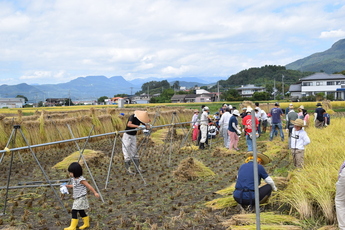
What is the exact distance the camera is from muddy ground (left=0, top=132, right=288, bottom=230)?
17.1 feet

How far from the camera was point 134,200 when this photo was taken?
6.47m

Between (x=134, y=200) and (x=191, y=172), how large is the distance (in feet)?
6.32

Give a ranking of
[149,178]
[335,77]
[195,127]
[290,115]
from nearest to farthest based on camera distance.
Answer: [149,178], [290,115], [195,127], [335,77]

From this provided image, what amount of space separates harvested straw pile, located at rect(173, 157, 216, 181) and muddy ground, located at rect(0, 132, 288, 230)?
6.2 inches

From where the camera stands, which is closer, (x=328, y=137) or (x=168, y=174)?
(x=168, y=174)

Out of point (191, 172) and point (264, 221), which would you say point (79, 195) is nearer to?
point (264, 221)

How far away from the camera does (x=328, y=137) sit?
10227 millimetres

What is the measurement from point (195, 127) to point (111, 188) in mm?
7782

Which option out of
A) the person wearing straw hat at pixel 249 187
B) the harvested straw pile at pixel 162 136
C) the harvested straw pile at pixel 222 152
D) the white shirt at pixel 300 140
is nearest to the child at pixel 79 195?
the person wearing straw hat at pixel 249 187

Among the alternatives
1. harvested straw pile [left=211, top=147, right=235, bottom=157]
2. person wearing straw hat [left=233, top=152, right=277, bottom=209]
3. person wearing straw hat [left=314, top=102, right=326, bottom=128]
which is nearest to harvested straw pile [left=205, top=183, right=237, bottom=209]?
person wearing straw hat [left=233, top=152, right=277, bottom=209]

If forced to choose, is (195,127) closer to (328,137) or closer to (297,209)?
(328,137)

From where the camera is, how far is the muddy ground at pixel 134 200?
5.21 meters

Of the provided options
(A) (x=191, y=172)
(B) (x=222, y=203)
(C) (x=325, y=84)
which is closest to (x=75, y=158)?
(A) (x=191, y=172)

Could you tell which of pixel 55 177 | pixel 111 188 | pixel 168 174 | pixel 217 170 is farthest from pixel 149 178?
pixel 55 177
